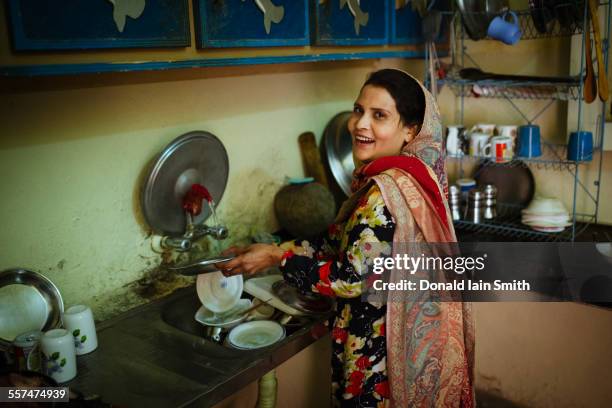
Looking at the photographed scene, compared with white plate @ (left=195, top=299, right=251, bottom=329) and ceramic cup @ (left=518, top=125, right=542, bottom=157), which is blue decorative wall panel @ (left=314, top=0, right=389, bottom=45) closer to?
ceramic cup @ (left=518, top=125, right=542, bottom=157)

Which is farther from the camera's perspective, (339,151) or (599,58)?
(339,151)

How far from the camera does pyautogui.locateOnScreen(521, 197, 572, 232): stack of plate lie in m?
2.02

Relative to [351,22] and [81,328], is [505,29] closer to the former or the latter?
[351,22]

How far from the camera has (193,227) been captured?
5.51 ft

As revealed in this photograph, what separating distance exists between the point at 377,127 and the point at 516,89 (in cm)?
105

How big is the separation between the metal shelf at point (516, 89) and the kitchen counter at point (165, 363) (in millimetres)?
1136

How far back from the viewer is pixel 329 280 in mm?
1300

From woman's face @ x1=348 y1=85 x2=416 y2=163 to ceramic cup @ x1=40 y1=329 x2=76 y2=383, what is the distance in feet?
2.66

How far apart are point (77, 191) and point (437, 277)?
37.4 inches

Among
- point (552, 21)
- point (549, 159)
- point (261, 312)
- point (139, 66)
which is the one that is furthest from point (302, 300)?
point (552, 21)

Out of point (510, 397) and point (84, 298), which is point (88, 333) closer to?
point (84, 298)

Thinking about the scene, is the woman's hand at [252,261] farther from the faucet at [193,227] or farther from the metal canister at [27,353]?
A: the metal canister at [27,353]

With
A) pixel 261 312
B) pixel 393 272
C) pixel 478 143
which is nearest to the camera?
pixel 393 272

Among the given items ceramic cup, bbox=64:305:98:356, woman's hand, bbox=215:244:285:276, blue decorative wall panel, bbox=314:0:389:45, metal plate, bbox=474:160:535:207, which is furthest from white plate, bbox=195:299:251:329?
metal plate, bbox=474:160:535:207
